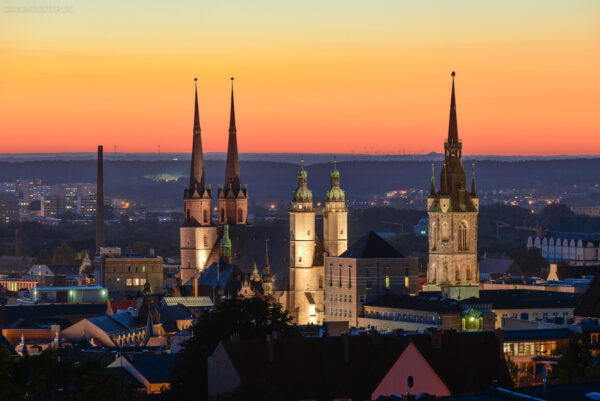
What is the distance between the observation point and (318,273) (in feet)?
607

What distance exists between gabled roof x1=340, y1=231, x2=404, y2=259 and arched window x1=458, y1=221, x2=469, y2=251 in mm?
14058

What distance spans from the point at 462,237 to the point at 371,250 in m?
17.5

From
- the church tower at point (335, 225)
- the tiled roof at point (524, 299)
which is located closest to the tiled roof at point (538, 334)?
the tiled roof at point (524, 299)

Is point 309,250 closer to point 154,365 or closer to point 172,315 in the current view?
point 172,315

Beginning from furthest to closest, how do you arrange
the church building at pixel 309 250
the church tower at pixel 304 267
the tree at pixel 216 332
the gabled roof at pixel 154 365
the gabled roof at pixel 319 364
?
the church building at pixel 309 250 < the church tower at pixel 304 267 < the gabled roof at pixel 154 365 < the tree at pixel 216 332 < the gabled roof at pixel 319 364

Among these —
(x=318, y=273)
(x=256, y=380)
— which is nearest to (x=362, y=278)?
(x=318, y=273)

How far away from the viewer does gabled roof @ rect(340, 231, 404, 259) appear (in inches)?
6895

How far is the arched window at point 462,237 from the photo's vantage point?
18950 cm

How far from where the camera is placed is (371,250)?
176m

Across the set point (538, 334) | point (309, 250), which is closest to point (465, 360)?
point (538, 334)

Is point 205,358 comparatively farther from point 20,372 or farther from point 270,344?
point 20,372

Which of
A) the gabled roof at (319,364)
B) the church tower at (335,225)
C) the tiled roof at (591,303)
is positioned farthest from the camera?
the church tower at (335,225)

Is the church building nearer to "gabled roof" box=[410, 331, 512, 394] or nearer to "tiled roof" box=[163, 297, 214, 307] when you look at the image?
"tiled roof" box=[163, 297, 214, 307]

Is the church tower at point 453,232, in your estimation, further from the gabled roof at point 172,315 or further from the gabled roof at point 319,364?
the gabled roof at point 319,364
